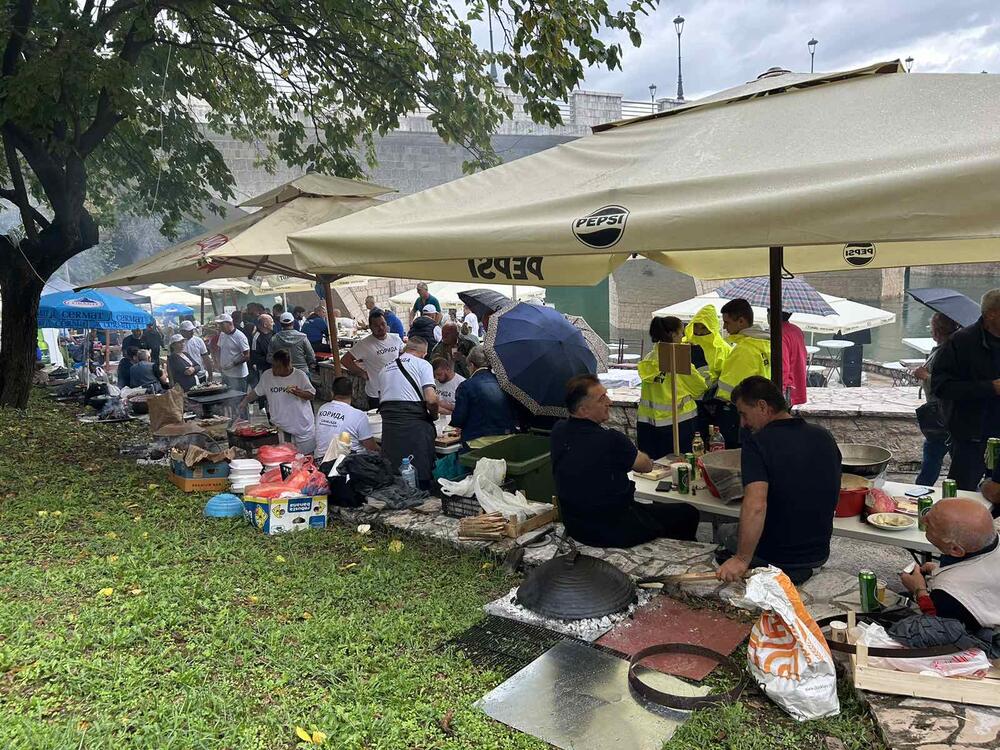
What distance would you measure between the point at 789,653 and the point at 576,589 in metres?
1.34

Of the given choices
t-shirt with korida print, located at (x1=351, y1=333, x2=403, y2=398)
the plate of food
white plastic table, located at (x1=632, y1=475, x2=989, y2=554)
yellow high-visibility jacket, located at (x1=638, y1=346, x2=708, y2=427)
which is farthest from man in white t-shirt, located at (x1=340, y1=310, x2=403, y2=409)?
the plate of food

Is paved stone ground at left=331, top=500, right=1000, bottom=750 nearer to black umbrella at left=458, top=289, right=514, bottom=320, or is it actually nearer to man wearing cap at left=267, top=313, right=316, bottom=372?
black umbrella at left=458, top=289, right=514, bottom=320

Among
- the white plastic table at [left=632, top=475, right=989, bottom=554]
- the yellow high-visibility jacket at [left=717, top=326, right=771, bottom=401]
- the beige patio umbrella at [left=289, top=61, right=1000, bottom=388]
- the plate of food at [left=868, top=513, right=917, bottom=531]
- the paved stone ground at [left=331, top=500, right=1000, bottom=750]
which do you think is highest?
the beige patio umbrella at [left=289, top=61, right=1000, bottom=388]

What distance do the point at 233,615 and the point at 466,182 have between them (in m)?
2.92

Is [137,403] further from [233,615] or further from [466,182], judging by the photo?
[466,182]

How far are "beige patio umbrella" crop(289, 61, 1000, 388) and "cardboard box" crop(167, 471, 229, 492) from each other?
11.3 ft

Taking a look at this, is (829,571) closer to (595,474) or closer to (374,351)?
(595,474)

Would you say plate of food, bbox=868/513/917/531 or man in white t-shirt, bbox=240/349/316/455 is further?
man in white t-shirt, bbox=240/349/316/455

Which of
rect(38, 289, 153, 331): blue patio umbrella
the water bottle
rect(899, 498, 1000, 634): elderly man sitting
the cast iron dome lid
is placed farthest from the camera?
rect(38, 289, 153, 331): blue patio umbrella

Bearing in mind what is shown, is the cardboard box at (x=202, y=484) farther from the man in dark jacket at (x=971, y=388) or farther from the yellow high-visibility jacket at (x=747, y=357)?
the man in dark jacket at (x=971, y=388)

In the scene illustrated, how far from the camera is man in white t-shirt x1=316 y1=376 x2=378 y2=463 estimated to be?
6.84m

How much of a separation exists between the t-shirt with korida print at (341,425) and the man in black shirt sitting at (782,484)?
3.82 m

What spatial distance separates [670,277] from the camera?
97.7 ft

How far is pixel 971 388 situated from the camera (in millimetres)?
5406
